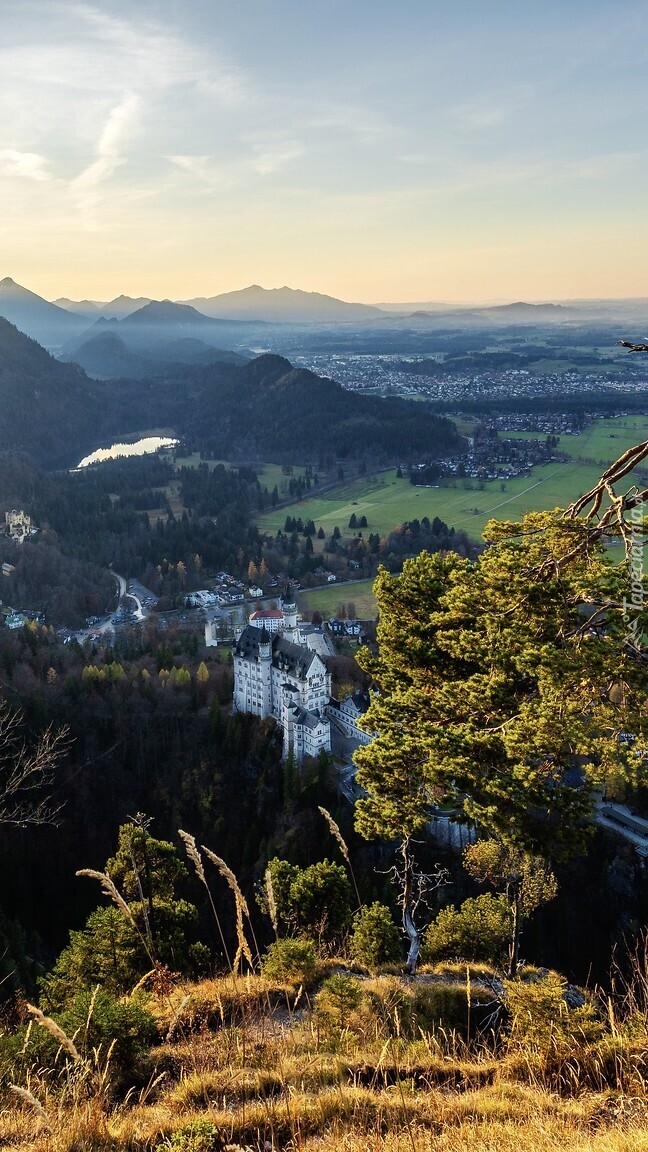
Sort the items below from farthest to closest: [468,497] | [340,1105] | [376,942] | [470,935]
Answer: [468,497] → [470,935] → [376,942] → [340,1105]

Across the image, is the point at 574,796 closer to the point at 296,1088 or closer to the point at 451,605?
the point at 451,605

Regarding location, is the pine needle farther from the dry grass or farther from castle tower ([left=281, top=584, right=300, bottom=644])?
castle tower ([left=281, top=584, right=300, bottom=644])

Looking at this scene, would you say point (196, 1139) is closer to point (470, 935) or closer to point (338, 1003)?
point (338, 1003)

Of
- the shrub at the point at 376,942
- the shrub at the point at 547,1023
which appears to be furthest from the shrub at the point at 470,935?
the shrub at the point at 547,1023

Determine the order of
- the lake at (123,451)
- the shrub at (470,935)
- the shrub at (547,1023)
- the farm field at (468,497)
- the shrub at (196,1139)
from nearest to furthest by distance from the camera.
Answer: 1. the shrub at (196,1139)
2. the shrub at (547,1023)
3. the shrub at (470,935)
4. the farm field at (468,497)
5. the lake at (123,451)

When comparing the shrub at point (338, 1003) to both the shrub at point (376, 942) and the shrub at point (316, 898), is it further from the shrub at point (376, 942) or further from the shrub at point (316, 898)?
the shrub at point (316, 898)

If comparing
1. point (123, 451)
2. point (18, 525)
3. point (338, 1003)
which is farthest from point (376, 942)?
point (123, 451)

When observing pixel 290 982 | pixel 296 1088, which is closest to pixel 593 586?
pixel 296 1088
